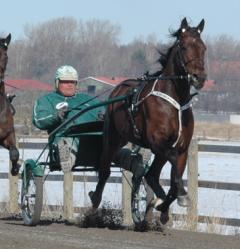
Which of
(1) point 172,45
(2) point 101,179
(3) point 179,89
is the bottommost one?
A: (2) point 101,179

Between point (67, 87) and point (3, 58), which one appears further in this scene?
point (3, 58)

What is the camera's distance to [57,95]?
11766mm

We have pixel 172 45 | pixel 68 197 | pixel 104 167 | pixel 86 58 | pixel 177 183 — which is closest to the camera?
pixel 177 183

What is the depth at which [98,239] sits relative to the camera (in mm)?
9758

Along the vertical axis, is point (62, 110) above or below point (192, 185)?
above

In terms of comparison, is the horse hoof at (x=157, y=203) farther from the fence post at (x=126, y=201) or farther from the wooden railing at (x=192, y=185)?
the fence post at (x=126, y=201)

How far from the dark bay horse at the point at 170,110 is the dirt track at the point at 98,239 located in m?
0.39

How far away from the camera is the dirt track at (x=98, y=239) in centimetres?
912

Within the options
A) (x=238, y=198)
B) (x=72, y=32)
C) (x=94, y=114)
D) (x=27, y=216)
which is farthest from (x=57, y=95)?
(x=72, y=32)

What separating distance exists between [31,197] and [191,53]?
8.79ft

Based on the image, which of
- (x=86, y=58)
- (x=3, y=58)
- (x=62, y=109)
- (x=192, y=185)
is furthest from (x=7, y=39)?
(x=86, y=58)

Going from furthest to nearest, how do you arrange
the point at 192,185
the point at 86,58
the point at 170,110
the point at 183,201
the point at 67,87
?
the point at 86,58
the point at 192,185
the point at 67,87
the point at 170,110
the point at 183,201

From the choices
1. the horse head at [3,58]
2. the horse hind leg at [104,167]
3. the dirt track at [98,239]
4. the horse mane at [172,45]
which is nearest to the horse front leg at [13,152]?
the horse head at [3,58]

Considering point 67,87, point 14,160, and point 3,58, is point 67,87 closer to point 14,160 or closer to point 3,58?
point 3,58
